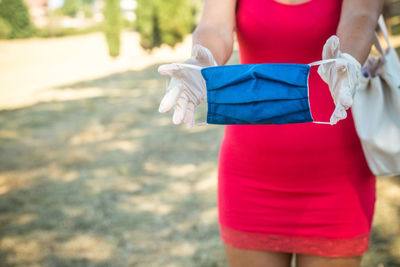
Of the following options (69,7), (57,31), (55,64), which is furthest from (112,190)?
(69,7)

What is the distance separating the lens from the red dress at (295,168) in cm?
138

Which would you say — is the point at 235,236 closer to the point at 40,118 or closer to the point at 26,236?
the point at 26,236

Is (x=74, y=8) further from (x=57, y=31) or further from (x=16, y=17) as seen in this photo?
(x=16, y=17)

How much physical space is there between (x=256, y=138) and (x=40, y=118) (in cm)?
694

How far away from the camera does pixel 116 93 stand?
949cm

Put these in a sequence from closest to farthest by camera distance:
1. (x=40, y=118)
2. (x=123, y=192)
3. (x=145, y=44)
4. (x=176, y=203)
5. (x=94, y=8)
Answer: (x=176, y=203), (x=123, y=192), (x=40, y=118), (x=145, y=44), (x=94, y=8)

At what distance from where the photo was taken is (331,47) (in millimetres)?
1051

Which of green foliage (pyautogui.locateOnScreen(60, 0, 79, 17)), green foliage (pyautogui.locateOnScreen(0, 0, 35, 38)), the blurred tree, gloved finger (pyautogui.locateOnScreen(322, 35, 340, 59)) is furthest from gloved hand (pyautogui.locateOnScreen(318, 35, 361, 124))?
green foliage (pyautogui.locateOnScreen(60, 0, 79, 17))

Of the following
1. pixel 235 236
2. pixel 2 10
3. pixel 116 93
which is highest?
pixel 235 236

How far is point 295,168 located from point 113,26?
53.4 feet

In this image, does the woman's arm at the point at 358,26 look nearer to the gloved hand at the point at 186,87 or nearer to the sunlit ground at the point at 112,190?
the gloved hand at the point at 186,87

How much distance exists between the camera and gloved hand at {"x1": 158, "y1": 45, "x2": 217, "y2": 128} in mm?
1041

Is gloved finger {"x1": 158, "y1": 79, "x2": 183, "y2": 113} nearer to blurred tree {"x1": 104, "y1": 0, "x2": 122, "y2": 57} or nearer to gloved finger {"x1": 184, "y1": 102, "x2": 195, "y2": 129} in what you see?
gloved finger {"x1": 184, "y1": 102, "x2": 195, "y2": 129}

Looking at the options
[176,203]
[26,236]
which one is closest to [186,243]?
[176,203]
